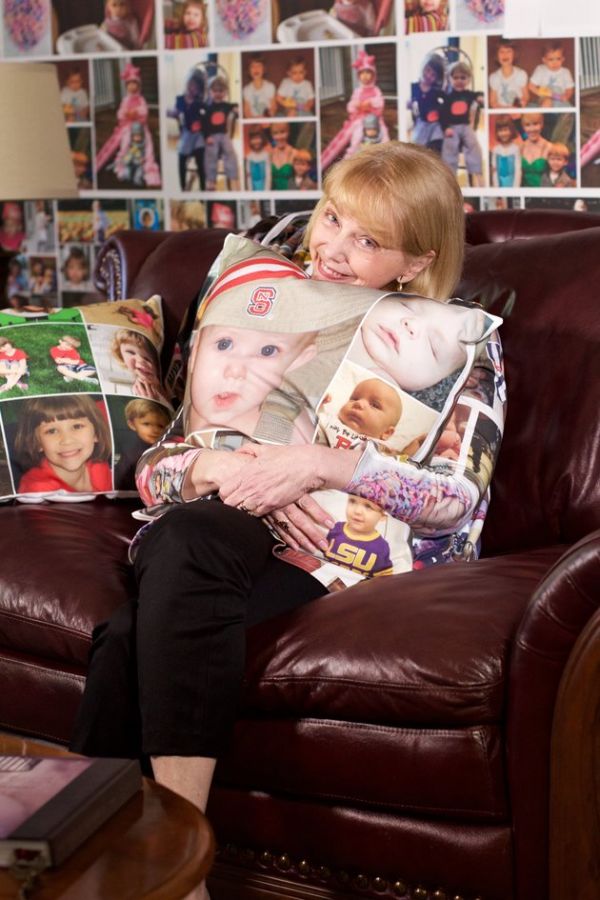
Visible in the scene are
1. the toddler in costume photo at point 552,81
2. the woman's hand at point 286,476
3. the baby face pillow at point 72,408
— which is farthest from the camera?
the toddler in costume photo at point 552,81

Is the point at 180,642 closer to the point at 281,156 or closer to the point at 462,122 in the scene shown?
the point at 462,122

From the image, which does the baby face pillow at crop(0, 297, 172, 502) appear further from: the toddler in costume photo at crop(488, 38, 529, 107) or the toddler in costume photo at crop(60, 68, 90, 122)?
the toddler in costume photo at crop(60, 68, 90, 122)

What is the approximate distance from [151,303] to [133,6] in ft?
4.06

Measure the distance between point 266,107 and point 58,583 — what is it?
68.8 inches

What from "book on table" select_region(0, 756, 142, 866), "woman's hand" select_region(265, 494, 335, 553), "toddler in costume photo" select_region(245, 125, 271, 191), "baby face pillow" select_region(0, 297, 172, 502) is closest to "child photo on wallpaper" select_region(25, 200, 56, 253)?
"toddler in costume photo" select_region(245, 125, 271, 191)

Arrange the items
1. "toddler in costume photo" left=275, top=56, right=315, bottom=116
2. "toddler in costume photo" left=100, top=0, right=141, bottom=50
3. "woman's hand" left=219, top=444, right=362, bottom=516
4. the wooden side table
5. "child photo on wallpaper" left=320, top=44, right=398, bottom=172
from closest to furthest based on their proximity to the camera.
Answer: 1. the wooden side table
2. "woman's hand" left=219, top=444, right=362, bottom=516
3. "child photo on wallpaper" left=320, top=44, right=398, bottom=172
4. "toddler in costume photo" left=275, top=56, right=315, bottom=116
5. "toddler in costume photo" left=100, top=0, right=141, bottom=50

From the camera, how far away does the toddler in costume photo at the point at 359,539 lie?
1784mm

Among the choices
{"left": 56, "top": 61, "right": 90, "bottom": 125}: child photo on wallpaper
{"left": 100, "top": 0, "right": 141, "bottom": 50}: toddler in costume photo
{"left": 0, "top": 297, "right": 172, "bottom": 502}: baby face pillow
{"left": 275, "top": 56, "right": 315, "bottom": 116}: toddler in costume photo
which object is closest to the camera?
{"left": 0, "top": 297, "right": 172, "bottom": 502}: baby face pillow

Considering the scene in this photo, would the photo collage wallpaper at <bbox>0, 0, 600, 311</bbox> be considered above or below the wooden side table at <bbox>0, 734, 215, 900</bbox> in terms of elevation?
above

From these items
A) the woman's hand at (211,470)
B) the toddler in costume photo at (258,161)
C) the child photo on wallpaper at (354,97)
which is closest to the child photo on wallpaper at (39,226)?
the toddler in costume photo at (258,161)

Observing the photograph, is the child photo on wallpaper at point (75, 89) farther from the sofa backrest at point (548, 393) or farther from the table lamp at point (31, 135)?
the sofa backrest at point (548, 393)

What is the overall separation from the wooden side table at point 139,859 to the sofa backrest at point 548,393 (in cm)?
99

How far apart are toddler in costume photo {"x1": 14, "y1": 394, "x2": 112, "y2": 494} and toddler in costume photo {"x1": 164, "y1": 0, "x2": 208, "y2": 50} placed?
55.8 inches

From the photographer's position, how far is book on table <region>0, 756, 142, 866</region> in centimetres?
101
